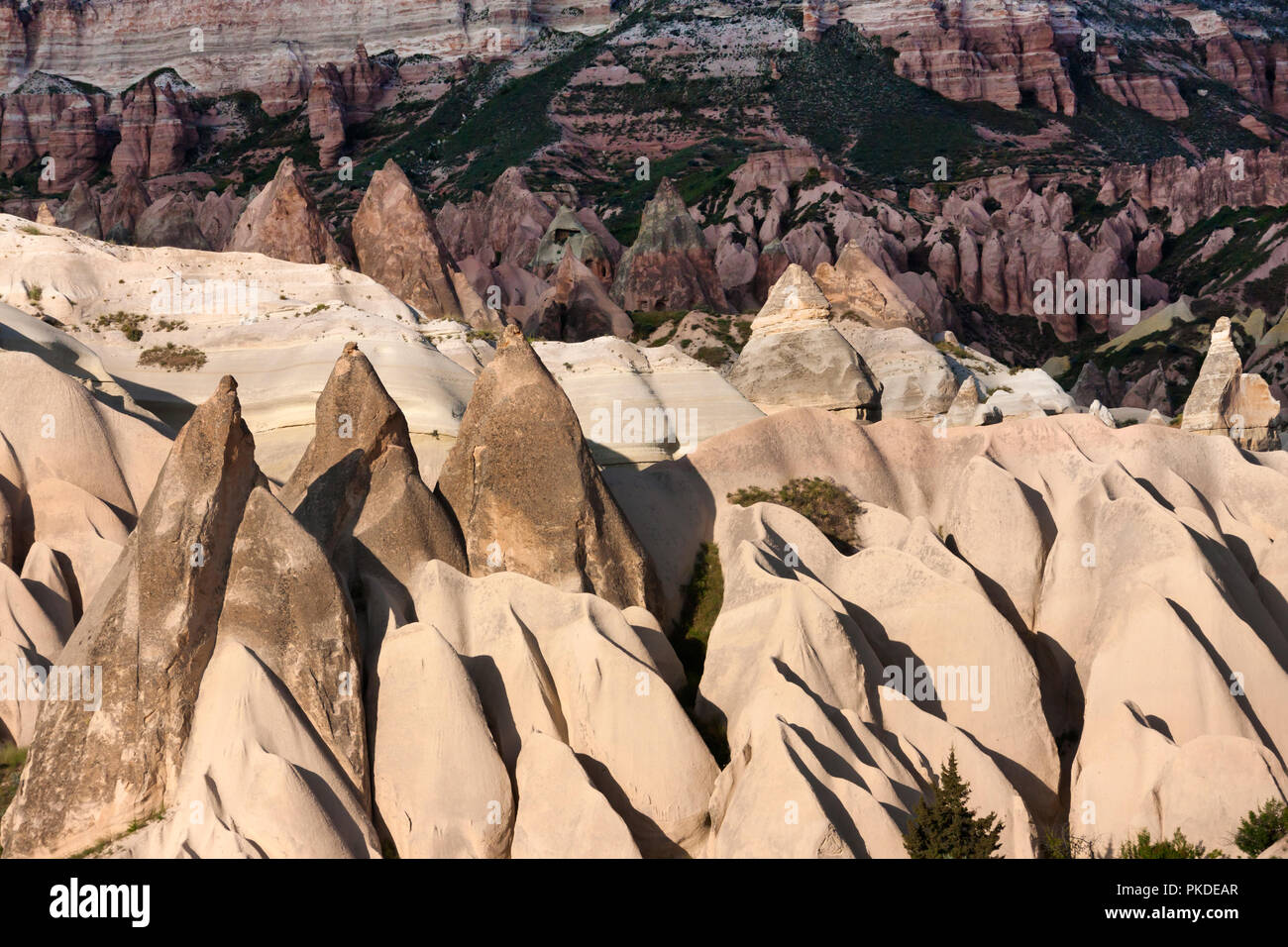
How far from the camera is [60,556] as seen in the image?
26375 millimetres

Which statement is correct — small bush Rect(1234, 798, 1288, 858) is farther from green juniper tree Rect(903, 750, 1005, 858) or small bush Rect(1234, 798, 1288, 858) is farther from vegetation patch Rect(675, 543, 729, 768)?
vegetation patch Rect(675, 543, 729, 768)

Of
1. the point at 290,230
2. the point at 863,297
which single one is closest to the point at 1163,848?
the point at 863,297

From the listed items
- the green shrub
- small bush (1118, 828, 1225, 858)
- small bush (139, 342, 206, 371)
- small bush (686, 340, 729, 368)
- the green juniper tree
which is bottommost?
the green shrub

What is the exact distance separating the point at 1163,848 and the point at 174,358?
79.4 ft

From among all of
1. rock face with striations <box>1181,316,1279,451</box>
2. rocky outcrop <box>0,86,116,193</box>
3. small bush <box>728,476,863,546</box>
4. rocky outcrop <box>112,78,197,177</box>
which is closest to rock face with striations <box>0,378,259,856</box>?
small bush <box>728,476,863,546</box>

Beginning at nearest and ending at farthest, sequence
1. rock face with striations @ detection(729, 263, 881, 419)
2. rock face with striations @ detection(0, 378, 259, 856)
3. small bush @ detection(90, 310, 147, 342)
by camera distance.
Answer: rock face with striations @ detection(0, 378, 259, 856) < small bush @ detection(90, 310, 147, 342) < rock face with striations @ detection(729, 263, 881, 419)

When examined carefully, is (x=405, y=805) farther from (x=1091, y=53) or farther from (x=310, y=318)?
(x=1091, y=53)

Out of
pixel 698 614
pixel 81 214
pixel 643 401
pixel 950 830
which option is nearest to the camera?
pixel 950 830

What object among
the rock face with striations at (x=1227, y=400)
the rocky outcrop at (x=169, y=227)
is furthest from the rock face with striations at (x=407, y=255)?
the rocky outcrop at (x=169, y=227)

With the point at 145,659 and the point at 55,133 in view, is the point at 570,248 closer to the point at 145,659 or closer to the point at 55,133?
the point at 145,659

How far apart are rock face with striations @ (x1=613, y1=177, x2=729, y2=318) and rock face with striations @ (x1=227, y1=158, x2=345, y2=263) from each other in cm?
1655

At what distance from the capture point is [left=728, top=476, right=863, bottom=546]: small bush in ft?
95.5

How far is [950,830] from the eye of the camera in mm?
19719

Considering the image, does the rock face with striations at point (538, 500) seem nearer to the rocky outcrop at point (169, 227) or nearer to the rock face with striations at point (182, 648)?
the rock face with striations at point (182, 648)
